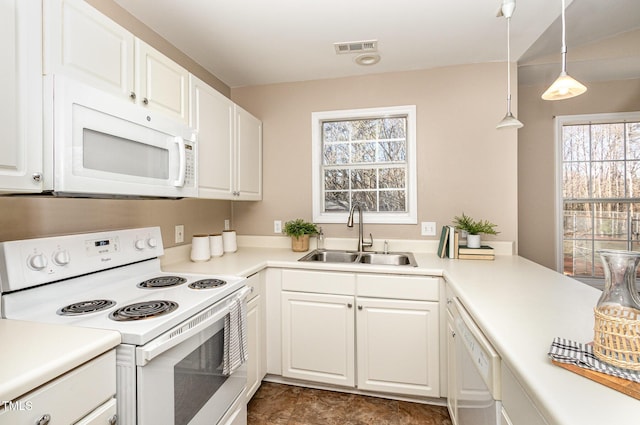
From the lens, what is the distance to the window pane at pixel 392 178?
2.69 m

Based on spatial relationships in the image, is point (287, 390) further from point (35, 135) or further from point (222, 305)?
point (35, 135)

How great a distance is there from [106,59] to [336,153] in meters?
1.85

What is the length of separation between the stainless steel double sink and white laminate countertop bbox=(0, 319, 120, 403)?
1.53 metres

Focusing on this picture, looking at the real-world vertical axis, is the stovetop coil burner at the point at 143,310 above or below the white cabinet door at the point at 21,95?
below

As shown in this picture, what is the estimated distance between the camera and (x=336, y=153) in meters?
2.81

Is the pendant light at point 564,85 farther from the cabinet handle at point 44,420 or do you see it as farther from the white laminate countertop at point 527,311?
the cabinet handle at point 44,420

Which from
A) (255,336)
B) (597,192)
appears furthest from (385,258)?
(597,192)

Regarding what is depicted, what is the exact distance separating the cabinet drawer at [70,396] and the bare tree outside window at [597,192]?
11.6ft

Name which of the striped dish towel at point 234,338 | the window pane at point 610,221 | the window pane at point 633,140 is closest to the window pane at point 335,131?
the striped dish towel at point 234,338

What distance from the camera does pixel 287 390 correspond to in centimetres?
218

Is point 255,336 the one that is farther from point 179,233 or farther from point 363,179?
point 363,179

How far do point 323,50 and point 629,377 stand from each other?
2288mm

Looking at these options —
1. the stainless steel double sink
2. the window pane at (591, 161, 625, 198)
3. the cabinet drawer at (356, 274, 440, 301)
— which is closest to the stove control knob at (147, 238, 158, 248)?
the stainless steel double sink

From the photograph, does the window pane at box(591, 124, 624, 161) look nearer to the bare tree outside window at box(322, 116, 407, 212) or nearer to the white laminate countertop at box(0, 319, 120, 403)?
the bare tree outside window at box(322, 116, 407, 212)
